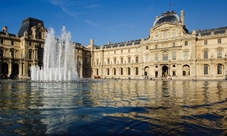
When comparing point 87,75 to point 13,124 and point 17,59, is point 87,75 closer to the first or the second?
point 17,59

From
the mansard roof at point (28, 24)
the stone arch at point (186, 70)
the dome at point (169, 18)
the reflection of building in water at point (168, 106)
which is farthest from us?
the dome at point (169, 18)

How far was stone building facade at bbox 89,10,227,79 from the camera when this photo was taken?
168 ft

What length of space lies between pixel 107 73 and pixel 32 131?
72902 millimetres

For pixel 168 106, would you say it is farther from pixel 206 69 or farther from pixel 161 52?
pixel 161 52

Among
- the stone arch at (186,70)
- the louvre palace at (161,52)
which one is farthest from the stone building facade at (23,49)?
the stone arch at (186,70)

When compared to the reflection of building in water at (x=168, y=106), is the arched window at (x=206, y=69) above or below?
above

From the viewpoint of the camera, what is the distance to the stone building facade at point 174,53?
51125 mm

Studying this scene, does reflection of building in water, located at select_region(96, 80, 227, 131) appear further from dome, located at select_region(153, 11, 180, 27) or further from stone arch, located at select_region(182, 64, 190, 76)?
dome, located at select_region(153, 11, 180, 27)

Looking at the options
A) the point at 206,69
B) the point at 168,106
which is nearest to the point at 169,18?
the point at 206,69

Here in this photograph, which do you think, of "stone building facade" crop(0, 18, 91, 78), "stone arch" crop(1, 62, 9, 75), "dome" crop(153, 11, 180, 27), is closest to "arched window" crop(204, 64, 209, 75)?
"dome" crop(153, 11, 180, 27)

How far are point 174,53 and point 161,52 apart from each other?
4.41 m

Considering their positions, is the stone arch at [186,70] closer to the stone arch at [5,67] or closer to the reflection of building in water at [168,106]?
the reflection of building in water at [168,106]

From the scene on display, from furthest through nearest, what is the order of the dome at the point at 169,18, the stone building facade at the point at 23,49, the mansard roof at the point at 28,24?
the dome at the point at 169,18, the mansard roof at the point at 28,24, the stone building facade at the point at 23,49

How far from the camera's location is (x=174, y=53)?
57.2 m
